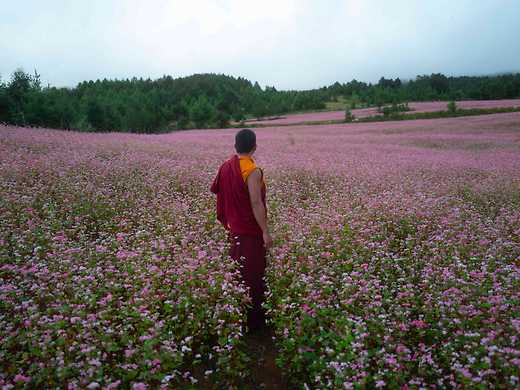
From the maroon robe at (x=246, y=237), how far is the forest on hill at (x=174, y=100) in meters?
23.8

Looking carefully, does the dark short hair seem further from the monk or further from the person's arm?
the person's arm

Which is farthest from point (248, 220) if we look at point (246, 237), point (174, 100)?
point (174, 100)

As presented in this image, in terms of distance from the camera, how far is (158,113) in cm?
5503

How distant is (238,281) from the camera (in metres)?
4.63

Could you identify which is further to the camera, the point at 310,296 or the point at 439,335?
the point at 310,296

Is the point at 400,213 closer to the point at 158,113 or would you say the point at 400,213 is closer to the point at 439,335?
the point at 439,335

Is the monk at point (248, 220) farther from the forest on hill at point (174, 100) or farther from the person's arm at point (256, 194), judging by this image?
the forest on hill at point (174, 100)

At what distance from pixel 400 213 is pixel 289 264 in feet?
9.58

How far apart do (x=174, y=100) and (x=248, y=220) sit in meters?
66.6

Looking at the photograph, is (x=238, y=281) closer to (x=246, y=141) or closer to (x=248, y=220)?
(x=248, y=220)

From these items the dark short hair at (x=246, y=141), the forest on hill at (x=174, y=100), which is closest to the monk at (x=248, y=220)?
the dark short hair at (x=246, y=141)

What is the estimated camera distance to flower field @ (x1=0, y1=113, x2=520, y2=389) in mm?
2980

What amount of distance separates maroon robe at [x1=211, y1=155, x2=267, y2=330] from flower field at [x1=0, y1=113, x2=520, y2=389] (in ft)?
0.59

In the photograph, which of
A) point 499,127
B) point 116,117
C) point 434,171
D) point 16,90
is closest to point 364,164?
point 434,171
